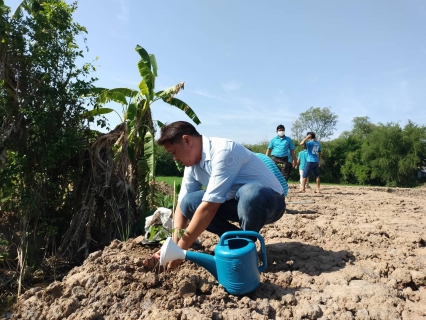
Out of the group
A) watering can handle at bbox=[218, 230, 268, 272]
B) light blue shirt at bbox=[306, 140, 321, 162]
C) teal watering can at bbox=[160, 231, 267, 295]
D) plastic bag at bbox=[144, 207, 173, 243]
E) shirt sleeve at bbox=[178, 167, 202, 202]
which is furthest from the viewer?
light blue shirt at bbox=[306, 140, 321, 162]

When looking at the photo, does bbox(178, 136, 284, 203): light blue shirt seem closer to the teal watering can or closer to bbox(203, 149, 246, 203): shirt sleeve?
bbox(203, 149, 246, 203): shirt sleeve

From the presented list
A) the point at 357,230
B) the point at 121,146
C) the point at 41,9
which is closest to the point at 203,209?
the point at 357,230

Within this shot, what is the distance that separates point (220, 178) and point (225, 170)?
70 millimetres

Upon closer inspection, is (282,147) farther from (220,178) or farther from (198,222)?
(198,222)

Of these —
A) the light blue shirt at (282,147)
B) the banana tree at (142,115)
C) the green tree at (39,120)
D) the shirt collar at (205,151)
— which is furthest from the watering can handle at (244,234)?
the light blue shirt at (282,147)

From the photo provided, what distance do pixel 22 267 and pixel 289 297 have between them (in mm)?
2540

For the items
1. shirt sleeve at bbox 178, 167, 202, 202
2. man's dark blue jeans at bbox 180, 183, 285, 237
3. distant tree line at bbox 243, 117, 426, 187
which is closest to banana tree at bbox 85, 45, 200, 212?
shirt sleeve at bbox 178, 167, 202, 202

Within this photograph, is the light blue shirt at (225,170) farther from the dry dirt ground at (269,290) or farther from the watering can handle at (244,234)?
the dry dirt ground at (269,290)

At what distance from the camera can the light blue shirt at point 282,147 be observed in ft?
25.4

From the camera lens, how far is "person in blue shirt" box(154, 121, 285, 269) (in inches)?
82.0

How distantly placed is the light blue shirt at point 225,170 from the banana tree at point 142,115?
250cm

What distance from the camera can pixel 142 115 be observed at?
573 cm

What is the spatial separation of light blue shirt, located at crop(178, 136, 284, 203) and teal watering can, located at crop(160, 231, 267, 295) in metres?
0.30

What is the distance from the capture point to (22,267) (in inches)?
122
